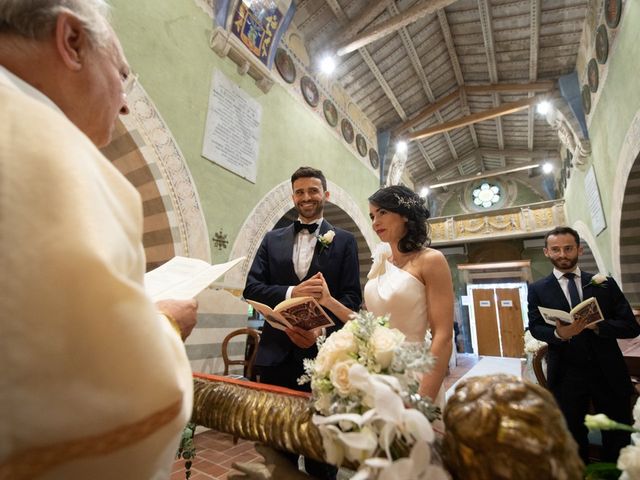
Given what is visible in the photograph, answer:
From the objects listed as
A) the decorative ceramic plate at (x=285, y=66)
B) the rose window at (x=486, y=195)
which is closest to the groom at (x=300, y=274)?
the decorative ceramic plate at (x=285, y=66)

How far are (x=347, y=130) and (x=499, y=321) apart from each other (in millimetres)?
10440

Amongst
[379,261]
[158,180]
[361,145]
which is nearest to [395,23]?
[361,145]

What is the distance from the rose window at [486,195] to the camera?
51.9 feet

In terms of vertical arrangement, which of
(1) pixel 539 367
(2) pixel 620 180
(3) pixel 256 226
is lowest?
(1) pixel 539 367

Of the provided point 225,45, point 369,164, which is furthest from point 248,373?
point 369,164

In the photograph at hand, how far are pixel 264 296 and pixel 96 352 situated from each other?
1.32 metres

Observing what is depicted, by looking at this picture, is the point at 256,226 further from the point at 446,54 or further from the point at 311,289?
the point at 446,54

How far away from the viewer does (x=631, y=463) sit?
1.54 ft

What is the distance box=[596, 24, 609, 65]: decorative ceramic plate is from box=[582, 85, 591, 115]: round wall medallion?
3.83ft

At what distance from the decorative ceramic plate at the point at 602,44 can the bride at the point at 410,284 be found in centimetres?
648

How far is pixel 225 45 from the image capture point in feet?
16.0

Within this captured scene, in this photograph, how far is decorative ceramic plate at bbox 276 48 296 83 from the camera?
6301mm

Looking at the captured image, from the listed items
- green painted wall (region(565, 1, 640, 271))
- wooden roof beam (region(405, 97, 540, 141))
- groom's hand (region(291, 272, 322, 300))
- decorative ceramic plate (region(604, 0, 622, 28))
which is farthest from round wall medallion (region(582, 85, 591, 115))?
groom's hand (region(291, 272, 322, 300))

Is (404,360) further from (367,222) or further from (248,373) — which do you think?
(367,222)
